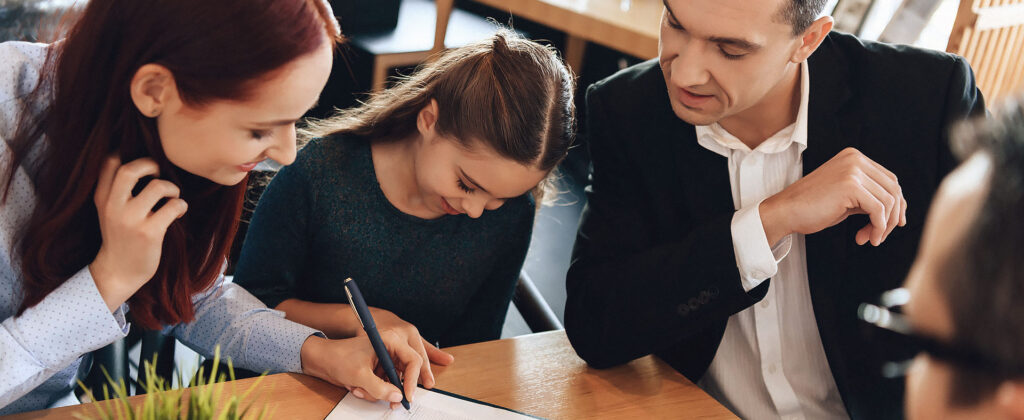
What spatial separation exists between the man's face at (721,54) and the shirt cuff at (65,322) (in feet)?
2.83

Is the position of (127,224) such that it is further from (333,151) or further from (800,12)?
(800,12)

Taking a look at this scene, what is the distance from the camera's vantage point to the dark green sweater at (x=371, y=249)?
4.61 feet

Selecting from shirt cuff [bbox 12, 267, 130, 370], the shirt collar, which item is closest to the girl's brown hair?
the shirt collar

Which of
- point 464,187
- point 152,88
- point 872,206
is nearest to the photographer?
point 152,88

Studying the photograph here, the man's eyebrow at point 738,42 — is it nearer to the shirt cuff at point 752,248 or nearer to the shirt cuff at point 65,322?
the shirt cuff at point 752,248

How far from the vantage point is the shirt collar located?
1347 millimetres

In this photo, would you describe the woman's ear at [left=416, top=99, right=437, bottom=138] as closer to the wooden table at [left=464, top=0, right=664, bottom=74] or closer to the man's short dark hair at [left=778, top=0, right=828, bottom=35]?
the man's short dark hair at [left=778, top=0, right=828, bottom=35]

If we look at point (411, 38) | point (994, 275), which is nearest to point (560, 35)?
point (411, 38)

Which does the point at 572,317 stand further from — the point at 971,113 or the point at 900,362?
the point at 971,113

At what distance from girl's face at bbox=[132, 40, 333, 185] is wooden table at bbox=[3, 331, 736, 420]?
29 centimetres

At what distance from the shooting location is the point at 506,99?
133 cm

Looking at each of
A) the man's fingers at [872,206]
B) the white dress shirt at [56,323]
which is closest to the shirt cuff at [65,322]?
the white dress shirt at [56,323]

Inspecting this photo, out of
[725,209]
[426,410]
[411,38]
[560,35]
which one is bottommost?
[560,35]

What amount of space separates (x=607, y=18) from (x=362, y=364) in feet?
6.71
